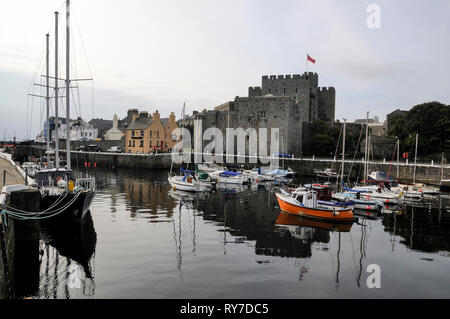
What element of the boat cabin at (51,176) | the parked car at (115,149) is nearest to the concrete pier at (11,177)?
the boat cabin at (51,176)

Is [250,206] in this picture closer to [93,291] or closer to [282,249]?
[282,249]

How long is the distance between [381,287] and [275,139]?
143 feet

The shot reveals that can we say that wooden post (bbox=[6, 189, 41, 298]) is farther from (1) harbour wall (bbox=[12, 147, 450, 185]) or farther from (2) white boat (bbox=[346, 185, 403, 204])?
→ (1) harbour wall (bbox=[12, 147, 450, 185])

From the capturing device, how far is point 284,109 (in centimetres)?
5322

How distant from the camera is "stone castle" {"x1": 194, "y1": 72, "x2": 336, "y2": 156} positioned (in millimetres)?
53438

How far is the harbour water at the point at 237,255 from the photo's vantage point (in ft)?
31.3

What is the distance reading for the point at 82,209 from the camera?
14594 mm

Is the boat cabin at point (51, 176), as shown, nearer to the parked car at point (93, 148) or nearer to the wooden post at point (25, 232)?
the wooden post at point (25, 232)

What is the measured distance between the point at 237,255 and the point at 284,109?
43.0 m

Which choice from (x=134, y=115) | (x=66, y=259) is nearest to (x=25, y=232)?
(x=66, y=259)

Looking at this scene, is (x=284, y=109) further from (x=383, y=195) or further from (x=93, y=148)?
(x=93, y=148)

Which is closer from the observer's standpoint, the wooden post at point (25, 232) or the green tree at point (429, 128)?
the wooden post at point (25, 232)

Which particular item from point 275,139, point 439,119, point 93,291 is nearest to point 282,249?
point 93,291

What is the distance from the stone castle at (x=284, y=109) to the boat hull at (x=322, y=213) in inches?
1211
